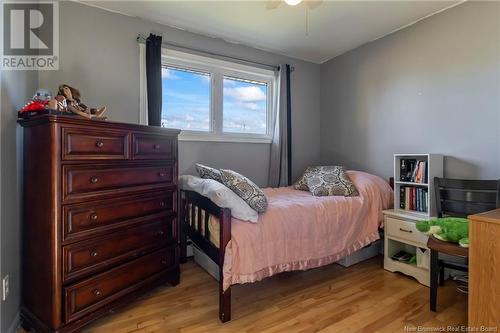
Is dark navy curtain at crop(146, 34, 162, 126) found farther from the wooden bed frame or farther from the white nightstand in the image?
the white nightstand

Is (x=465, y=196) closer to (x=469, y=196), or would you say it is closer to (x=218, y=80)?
(x=469, y=196)

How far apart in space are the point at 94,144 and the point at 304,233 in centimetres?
158

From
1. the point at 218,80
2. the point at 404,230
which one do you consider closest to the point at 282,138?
the point at 218,80

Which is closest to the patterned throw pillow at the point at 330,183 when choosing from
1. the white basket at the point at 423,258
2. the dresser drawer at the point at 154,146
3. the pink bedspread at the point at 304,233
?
the pink bedspread at the point at 304,233

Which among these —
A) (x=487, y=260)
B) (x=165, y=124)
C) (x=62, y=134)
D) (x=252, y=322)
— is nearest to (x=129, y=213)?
(x=62, y=134)

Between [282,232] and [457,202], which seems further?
[457,202]

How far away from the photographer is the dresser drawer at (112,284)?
1542 mm

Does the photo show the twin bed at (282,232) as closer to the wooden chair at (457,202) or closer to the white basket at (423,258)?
the white basket at (423,258)

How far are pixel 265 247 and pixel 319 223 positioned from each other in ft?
1.81

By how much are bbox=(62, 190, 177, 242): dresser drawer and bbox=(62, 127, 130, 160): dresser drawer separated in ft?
0.93

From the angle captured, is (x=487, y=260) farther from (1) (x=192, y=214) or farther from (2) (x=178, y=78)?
(2) (x=178, y=78)

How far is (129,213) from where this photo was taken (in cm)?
182

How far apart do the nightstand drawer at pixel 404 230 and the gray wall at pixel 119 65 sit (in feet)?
4.82

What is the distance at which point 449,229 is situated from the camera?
1790 mm
